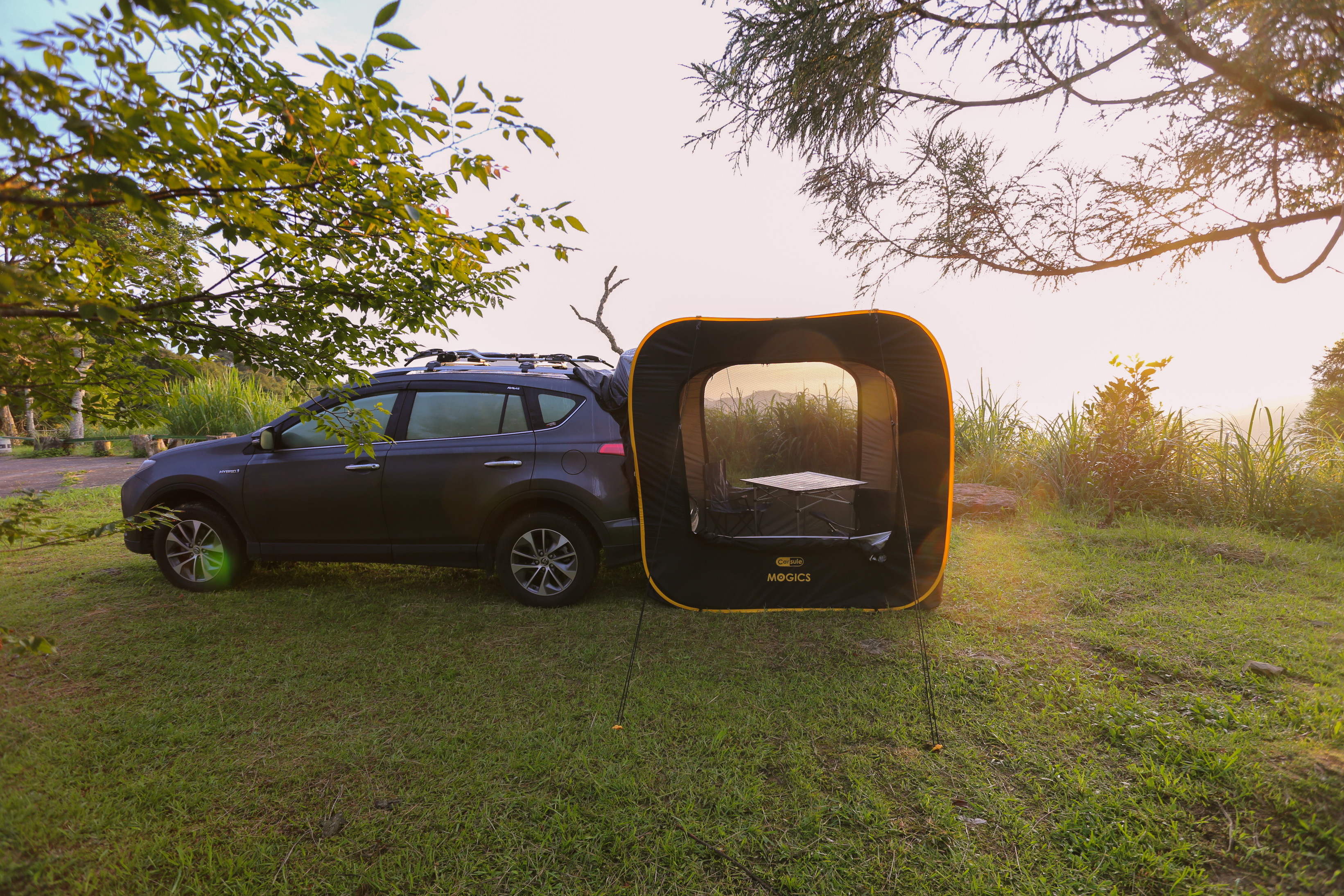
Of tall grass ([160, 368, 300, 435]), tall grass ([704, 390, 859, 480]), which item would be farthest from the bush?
tall grass ([160, 368, 300, 435])

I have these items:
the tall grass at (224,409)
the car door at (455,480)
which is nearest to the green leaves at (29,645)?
the car door at (455,480)

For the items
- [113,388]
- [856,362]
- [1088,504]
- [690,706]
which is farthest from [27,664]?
[1088,504]

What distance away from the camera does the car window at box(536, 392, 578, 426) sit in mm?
4859

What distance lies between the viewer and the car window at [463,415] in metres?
4.91

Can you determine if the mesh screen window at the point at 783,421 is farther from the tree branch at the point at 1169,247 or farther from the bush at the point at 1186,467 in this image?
the bush at the point at 1186,467

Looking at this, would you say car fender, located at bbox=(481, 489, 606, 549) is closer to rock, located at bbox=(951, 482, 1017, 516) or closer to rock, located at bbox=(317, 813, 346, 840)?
rock, located at bbox=(317, 813, 346, 840)

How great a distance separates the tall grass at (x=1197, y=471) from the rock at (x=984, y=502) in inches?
36.1

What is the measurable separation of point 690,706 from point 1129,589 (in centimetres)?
398

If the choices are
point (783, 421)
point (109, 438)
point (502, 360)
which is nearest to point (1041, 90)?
point (783, 421)

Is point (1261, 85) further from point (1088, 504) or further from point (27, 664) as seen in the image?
point (27, 664)

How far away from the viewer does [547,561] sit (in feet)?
15.8

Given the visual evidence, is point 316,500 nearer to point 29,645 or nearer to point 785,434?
point 29,645

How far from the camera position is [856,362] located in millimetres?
4637

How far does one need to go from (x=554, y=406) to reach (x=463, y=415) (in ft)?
2.40
